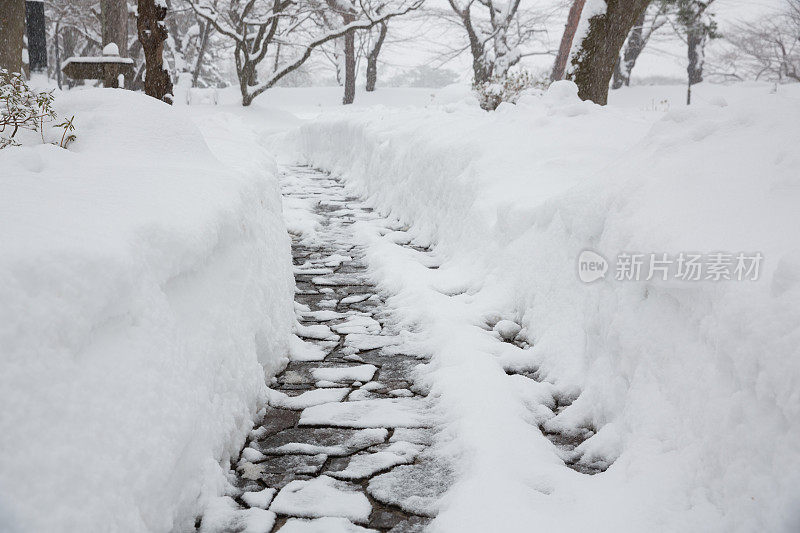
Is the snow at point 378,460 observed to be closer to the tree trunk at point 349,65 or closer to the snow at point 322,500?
the snow at point 322,500

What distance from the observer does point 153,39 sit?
742 centimetres

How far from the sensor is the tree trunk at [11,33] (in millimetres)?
6801

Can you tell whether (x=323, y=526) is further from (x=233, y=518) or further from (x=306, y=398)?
(x=306, y=398)

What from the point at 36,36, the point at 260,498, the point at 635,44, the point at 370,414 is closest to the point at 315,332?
the point at 370,414

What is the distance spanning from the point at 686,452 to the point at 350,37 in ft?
79.6

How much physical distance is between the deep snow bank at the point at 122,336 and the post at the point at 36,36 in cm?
964

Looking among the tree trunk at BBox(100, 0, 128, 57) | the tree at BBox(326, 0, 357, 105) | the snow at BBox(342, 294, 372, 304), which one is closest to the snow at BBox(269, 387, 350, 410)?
the snow at BBox(342, 294, 372, 304)

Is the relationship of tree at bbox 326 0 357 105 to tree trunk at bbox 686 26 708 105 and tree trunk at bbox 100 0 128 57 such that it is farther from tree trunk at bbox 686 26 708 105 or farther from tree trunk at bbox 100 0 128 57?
tree trunk at bbox 686 26 708 105

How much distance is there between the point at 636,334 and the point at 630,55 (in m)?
33.2

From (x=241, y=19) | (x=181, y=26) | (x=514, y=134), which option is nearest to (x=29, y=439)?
(x=514, y=134)

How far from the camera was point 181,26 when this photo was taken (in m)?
32.6

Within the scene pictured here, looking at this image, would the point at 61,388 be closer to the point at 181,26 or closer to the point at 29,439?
the point at 29,439

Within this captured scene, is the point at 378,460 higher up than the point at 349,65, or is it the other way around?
the point at 349,65

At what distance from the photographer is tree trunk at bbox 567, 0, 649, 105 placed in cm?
778
